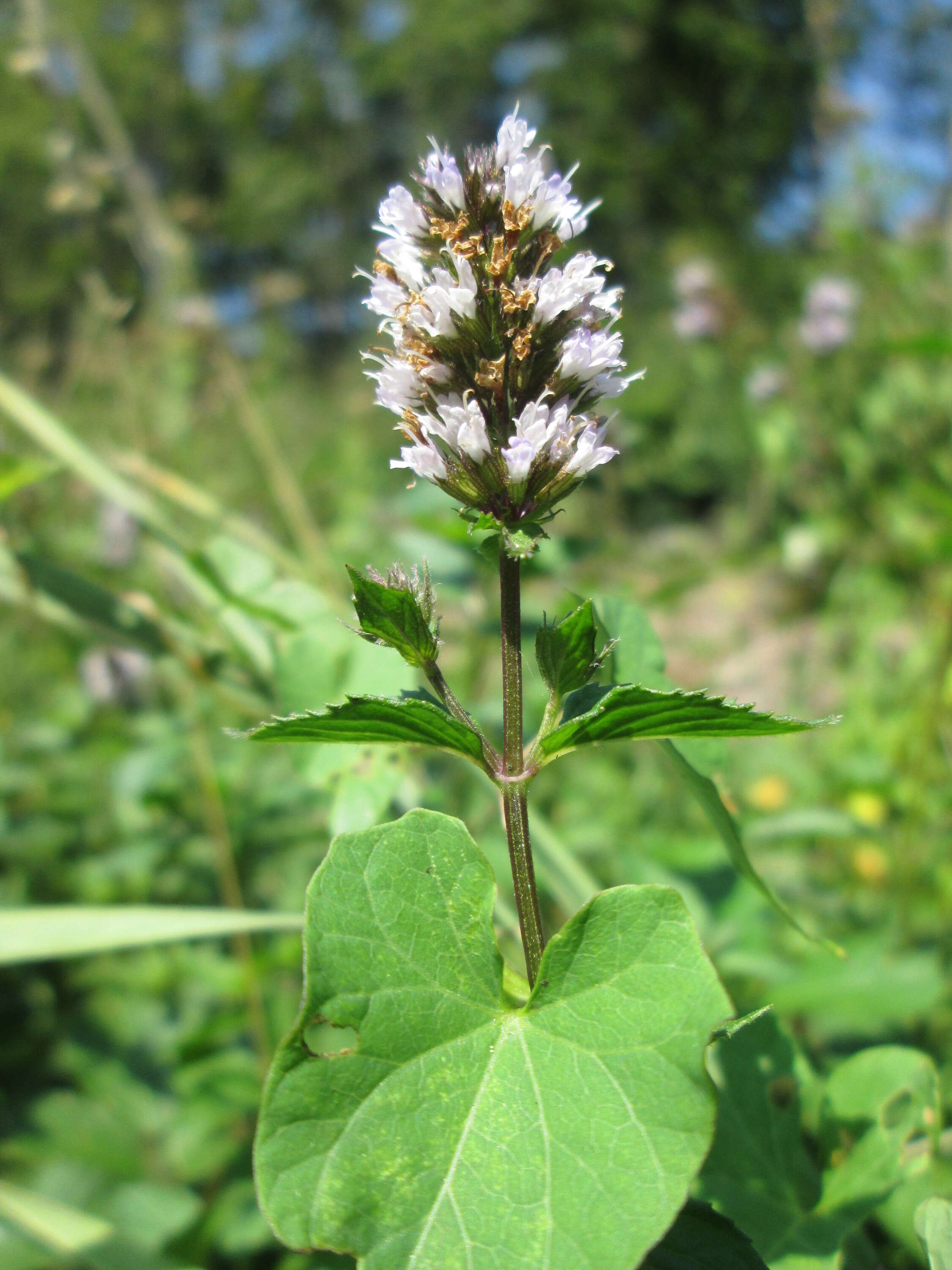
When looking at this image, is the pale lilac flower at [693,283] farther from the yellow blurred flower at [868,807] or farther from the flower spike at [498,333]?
the flower spike at [498,333]

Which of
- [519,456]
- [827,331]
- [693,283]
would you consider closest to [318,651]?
[519,456]

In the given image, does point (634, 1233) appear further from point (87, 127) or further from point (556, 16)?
point (556, 16)

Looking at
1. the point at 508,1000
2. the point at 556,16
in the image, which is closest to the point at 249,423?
the point at 508,1000

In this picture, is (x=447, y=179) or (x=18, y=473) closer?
(x=447, y=179)

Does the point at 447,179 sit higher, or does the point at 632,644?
the point at 447,179

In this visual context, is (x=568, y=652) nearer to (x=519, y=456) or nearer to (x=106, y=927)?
(x=519, y=456)

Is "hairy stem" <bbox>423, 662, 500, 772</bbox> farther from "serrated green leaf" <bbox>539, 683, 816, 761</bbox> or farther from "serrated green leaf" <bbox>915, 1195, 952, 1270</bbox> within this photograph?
"serrated green leaf" <bbox>915, 1195, 952, 1270</bbox>

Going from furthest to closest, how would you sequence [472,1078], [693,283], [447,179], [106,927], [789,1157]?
[693,283] → [106,927] → [789,1157] → [447,179] → [472,1078]
